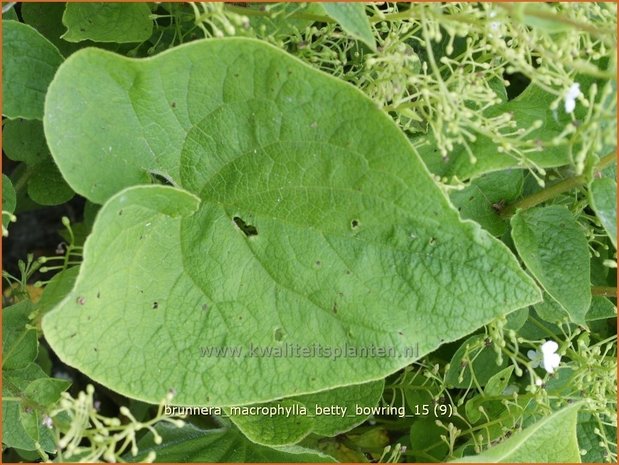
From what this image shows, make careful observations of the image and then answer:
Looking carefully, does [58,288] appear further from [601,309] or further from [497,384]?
[601,309]

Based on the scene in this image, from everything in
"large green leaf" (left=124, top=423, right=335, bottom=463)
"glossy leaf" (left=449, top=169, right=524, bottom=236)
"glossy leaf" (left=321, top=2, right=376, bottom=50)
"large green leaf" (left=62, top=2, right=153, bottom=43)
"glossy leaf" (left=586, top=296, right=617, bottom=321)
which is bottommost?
"large green leaf" (left=124, top=423, right=335, bottom=463)

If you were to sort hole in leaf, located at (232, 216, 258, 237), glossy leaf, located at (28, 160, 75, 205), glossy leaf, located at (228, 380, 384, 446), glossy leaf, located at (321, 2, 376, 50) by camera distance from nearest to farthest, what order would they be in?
glossy leaf, located at (321, 2, 376, 50) < hole in leaf, located at (232, 216, 258, 237) < glossy leaf, located at (228, 380, 384, 446) < glossy leaf, located at (28, 160, 75, 205)

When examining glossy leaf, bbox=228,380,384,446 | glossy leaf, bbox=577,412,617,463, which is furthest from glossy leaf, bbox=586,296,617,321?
glossy leaf, bbox=228,380,384,446

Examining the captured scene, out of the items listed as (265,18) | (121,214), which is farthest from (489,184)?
(121,214)

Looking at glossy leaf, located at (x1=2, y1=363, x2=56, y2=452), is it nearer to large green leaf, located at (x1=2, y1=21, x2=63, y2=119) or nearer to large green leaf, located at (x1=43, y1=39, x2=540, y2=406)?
large green leaf, located at (x1=43, y1=39, x2=540, y2=406)

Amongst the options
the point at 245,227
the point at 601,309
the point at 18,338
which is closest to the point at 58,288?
the point at 18,338

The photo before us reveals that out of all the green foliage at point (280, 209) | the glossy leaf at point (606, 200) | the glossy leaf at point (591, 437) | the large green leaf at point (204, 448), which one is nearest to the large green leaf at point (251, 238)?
the green foliage at point (280, 209)

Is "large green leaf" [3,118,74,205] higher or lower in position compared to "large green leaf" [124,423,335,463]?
higher
